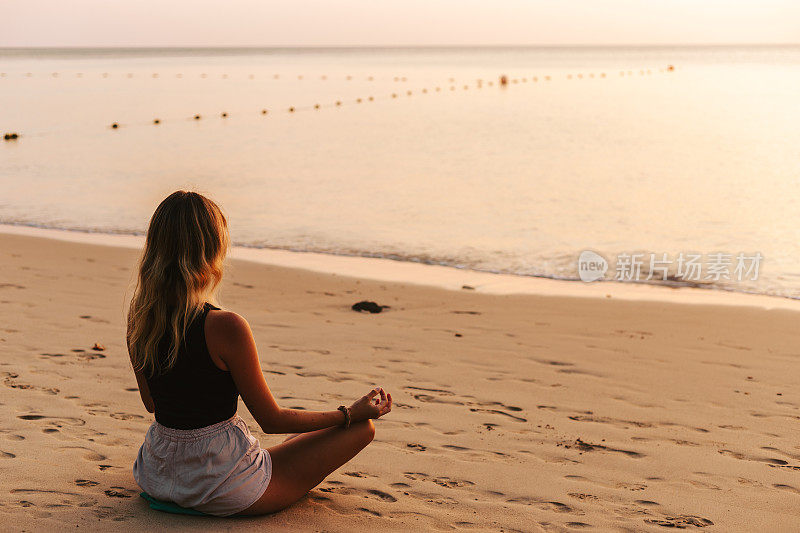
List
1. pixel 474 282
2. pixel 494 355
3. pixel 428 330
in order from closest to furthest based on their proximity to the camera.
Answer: pixel 494 355, pixel 428 330, pixel 474 282

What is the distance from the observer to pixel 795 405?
16.5 ft

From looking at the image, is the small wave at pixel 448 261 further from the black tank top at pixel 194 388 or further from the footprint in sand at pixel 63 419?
the black tank top at pixel 194 388

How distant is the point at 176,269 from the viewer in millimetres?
2994

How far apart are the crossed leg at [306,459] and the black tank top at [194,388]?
1.07 ft

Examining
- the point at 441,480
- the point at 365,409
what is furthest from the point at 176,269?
the point at 441,480

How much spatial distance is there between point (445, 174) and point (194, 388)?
15.6 meters

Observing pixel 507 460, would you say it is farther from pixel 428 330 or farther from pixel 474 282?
pixel 474 282

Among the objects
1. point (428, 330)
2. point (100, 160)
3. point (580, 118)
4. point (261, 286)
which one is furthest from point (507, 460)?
point (580, 118)

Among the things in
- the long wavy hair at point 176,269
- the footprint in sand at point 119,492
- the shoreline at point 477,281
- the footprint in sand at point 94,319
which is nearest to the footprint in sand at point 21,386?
the footprint in sand at point 119,492

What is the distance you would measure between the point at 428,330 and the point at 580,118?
27.3 metres

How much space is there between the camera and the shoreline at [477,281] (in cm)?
844

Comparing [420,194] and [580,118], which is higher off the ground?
[580,118]

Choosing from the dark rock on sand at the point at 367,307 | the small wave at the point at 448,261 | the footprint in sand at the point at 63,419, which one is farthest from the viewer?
the small wave at the point at 448,261

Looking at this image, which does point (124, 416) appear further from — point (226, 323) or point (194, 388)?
point (226, 323)
